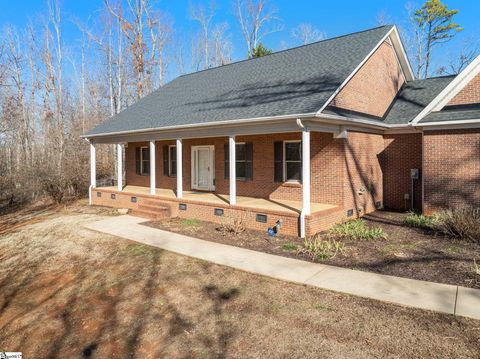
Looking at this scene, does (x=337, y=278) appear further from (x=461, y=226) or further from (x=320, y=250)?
(x=461, y=226)

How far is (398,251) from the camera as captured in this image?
7922 millimetres

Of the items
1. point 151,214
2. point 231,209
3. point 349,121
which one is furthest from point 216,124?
point 151,214

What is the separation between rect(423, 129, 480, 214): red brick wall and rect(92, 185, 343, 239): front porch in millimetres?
3181

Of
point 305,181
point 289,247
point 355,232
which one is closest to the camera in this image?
point 289,247

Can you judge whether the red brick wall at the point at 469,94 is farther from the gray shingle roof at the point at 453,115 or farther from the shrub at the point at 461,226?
the shrub at the point at 461,226

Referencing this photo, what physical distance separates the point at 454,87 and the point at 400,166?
3.27 m

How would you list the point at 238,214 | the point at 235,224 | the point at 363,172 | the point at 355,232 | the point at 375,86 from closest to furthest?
the point at 355,232, the point at 235,224, the point at 238,214, the point at 363,172, the point at 375,86

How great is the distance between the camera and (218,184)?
1468 cm

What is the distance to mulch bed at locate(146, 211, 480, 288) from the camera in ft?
21.5

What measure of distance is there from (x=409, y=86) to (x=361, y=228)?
9297 millimetres

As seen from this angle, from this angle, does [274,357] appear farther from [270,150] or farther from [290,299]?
[270,150]

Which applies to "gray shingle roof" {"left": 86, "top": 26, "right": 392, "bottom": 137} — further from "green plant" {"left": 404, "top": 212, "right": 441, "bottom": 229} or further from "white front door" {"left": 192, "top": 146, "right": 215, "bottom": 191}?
"green plant" {"left": 404, "top": 212, "right": 441, "bottom": 229}

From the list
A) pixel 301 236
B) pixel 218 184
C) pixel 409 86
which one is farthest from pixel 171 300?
pixel 409 86

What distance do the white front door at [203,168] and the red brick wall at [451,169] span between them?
8198 millimetres
